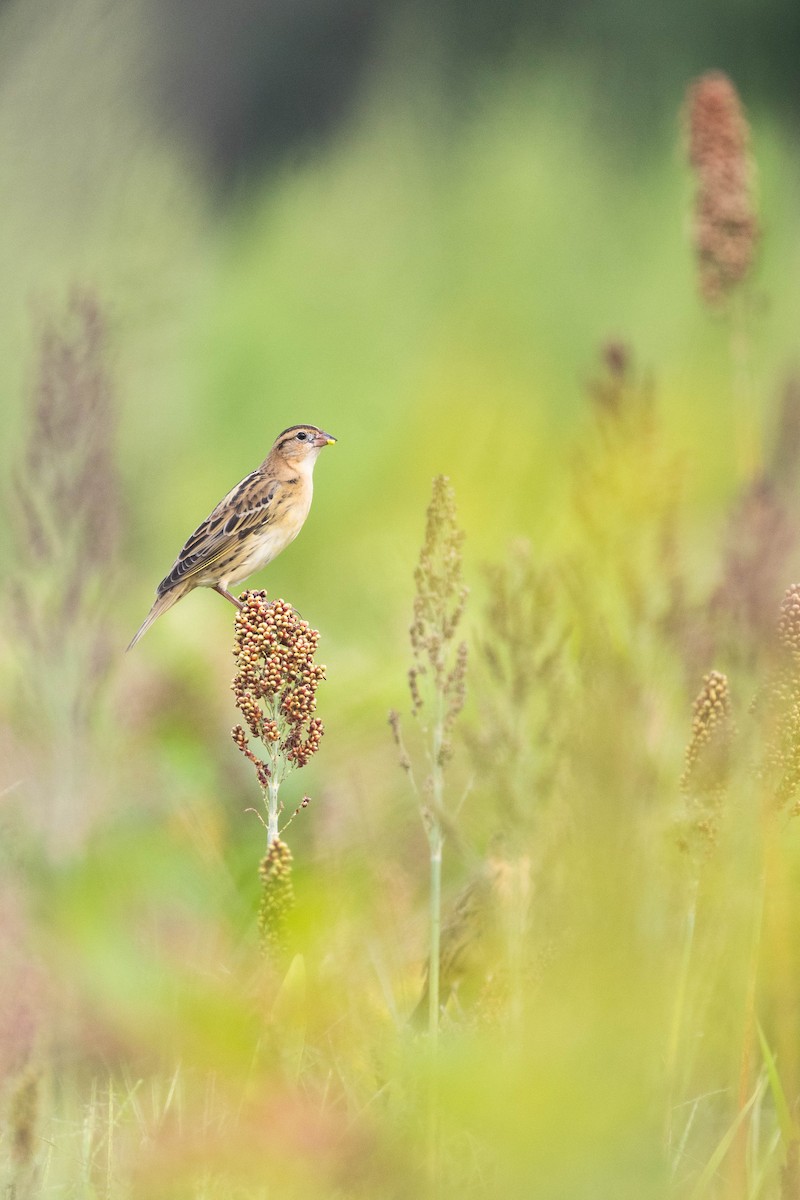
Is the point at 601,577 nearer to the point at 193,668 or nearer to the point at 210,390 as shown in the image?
the point at 193,668

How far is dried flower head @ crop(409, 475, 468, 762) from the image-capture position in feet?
1.33

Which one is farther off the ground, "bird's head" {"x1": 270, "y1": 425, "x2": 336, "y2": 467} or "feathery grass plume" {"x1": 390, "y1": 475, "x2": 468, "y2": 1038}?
"bird's head" {"x1": 270, "y1": 425, "x2": 336, "y2": 467}

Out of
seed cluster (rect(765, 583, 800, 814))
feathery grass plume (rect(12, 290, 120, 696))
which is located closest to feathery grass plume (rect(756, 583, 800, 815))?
seed cluster (rect(765, 583, 800, 814))

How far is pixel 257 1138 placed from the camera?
329 millimetres

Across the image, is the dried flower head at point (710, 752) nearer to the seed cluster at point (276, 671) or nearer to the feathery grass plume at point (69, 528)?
the seed cluster at point (276, 671)

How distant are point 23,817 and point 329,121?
2.75 metres

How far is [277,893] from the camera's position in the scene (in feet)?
1.26

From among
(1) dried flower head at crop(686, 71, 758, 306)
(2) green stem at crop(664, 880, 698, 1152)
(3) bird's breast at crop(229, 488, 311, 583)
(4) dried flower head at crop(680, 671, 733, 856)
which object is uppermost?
(1) dried flower head at crop(686, 71, 758, 306)

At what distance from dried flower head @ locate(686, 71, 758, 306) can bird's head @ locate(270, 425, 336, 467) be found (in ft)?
1.29

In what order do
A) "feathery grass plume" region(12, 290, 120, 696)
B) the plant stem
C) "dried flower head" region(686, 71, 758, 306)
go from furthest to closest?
"dried flower head" region(686, 71, 758, 306) → "feathery grass plume" region(12, 290, 120, 696) → the plant stem

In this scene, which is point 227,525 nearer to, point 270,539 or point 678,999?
point 270,539

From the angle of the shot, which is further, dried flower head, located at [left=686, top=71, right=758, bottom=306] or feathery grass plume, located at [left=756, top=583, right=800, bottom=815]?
dried flower head, located at [left=686, top=71, right=758, bottom=306]

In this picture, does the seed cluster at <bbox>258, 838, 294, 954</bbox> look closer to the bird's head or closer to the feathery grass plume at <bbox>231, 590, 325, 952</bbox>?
the feathery grass plume at <bbox>231, 590, 325, 952</bbox>

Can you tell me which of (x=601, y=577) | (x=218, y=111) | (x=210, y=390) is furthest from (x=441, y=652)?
(x=218, y=111)
